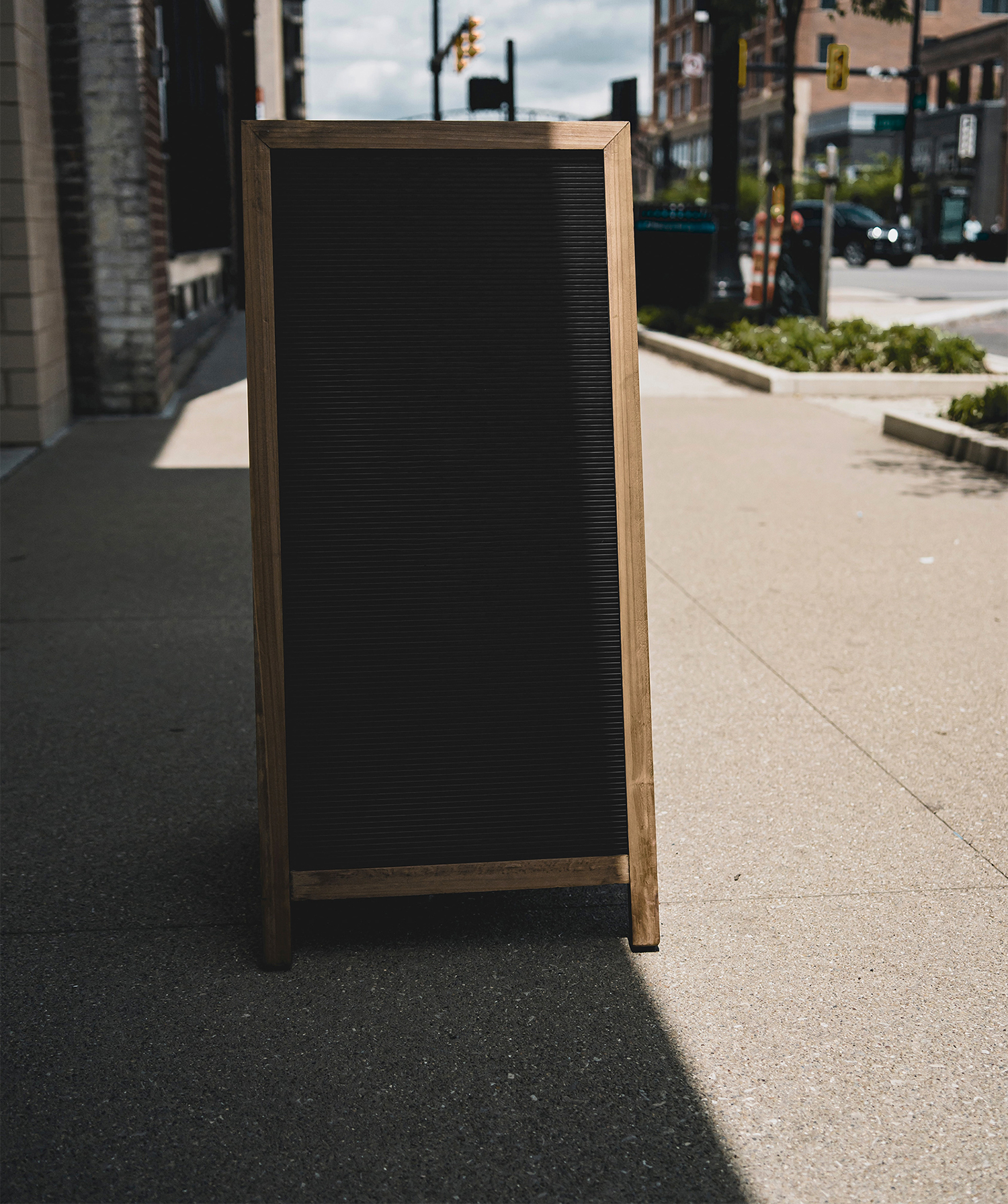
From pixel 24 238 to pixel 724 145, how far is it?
45.9 ft

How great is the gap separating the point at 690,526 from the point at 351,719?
4.82 m

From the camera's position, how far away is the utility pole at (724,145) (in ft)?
68.7

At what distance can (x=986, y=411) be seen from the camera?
33.2 ft

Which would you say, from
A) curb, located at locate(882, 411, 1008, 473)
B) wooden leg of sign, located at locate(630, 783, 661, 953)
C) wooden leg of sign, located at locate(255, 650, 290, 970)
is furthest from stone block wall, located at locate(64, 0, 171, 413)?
wooden leg of sign, located at locate(630, 783, 661, 953)

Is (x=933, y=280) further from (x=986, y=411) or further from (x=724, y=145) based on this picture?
(x=986, y=411)

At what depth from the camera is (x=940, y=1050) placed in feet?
9.05

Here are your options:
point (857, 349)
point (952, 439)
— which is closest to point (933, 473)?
point (952, 439)

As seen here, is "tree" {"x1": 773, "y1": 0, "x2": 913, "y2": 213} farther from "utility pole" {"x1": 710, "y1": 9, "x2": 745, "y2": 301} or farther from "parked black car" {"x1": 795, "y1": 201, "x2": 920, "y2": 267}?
"parked black car" {"x1": 795, "y1": 201, "x2": 920, "y2": 267}

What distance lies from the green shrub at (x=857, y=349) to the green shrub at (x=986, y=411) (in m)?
3.25

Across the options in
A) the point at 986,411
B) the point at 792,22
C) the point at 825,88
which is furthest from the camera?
the point at 825,88

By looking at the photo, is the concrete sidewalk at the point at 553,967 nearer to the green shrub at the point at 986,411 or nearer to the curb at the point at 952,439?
the curb at the point at 952,439

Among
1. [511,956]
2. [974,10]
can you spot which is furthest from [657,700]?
[974,10]

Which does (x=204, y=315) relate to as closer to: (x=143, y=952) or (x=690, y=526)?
(x=690, y=526)

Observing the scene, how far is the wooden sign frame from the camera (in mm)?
2934
